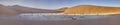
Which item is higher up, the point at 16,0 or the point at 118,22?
the point at 16,0

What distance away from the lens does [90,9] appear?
38.7 inches

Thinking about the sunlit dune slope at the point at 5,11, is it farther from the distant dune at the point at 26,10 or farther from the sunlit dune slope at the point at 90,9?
Answer: the sunlit dune slope at the point at 90,9

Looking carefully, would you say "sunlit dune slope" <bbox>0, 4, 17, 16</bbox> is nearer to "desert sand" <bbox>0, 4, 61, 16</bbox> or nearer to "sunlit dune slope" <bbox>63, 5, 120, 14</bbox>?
"desert sand" <bbox>0, 4, 61, 16</bbox>

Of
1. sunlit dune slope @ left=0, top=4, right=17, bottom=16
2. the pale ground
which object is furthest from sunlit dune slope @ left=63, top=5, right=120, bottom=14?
sunlit dune slope @ left=0, top=4, right=17, bottom=16

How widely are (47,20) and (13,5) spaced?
19 centimetres

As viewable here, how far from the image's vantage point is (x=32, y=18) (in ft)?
→ 3.10

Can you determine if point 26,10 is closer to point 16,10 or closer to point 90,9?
point 16,10

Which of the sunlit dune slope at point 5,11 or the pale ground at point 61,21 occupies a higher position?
the sunlit dune slope at point 5,11

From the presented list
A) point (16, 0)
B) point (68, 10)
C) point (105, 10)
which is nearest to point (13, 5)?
point (16, 0)

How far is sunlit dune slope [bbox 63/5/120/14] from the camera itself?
38.3 inches

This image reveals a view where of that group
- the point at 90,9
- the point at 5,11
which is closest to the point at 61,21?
the point at 90,9

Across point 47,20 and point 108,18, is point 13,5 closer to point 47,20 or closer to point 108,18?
point 47,20

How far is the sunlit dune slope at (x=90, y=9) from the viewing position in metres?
0.97

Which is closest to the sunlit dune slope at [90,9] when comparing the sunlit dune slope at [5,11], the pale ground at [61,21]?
the pale ground at [61,21]
